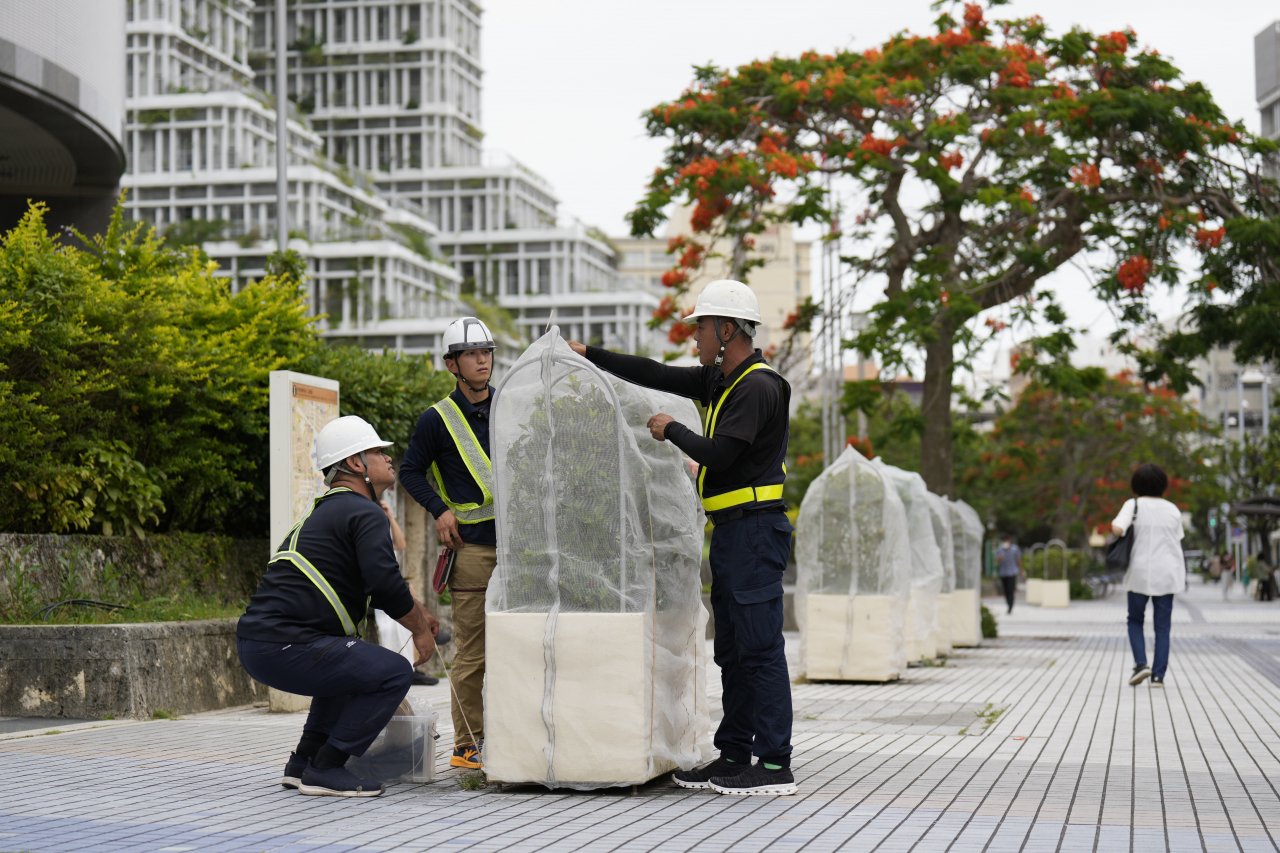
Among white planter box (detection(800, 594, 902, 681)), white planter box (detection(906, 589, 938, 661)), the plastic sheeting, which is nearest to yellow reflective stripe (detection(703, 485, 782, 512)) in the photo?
white planter box (detection(800, 594, 902, 681))

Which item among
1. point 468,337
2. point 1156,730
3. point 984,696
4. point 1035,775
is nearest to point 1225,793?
point 1035,775

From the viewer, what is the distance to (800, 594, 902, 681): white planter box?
12.6m

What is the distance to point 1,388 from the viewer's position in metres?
9.09

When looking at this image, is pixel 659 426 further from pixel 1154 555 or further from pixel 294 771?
pixel 1154 555

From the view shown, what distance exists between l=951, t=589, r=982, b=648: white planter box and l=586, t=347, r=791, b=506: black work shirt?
12.6 m

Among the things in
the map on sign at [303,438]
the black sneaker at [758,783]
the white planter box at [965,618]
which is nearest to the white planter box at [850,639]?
the map on sign at [303,438]

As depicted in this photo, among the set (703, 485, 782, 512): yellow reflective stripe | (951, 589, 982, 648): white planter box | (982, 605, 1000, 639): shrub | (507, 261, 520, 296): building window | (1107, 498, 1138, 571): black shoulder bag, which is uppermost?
(507, 261, 520, 296): building window

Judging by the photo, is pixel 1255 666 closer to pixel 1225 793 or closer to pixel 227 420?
pixel 1225 793

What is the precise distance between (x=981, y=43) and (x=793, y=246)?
114223 millimetres

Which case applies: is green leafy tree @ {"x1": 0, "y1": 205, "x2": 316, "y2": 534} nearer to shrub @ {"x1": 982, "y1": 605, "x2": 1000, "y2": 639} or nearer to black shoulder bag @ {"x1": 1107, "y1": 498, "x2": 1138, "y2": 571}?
black shoulder bag @ {"x1": 1107, "y1": 498, "x2": 1138, "y2": 571}

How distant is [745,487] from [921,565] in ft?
32.3

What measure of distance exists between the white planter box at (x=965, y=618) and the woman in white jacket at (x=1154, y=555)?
6330 millimetres

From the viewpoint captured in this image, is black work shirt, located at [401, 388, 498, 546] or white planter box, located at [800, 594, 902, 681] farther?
white planter box, located at [800, 594, 902, 681]

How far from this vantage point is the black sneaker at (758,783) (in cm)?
614
